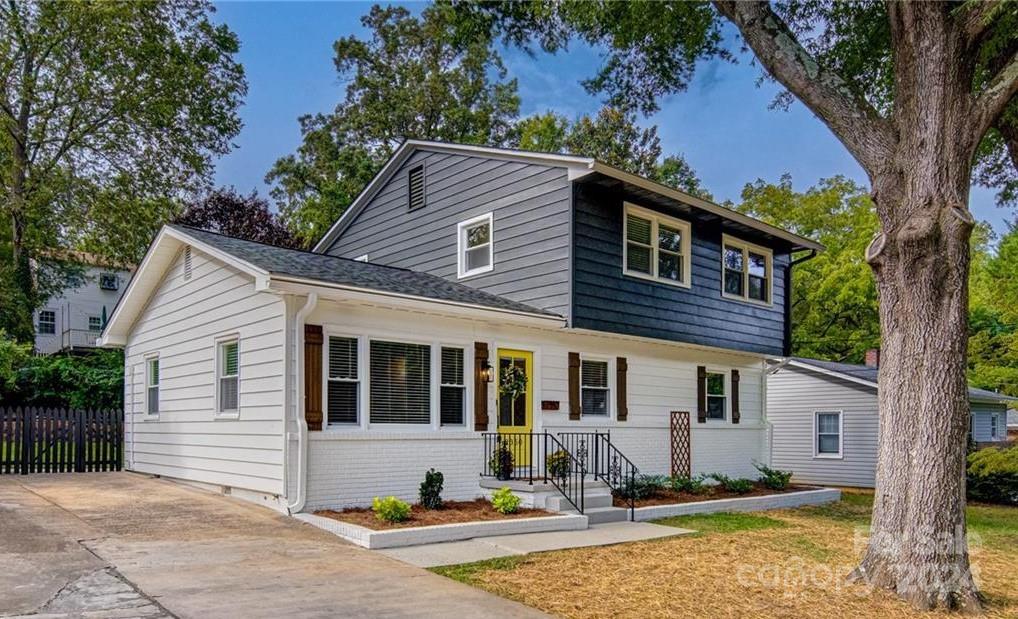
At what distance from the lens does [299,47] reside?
27922 mm

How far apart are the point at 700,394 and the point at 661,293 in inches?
116

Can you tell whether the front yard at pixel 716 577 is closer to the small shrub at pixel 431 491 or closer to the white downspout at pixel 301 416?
the small shrub at pixel 431 491

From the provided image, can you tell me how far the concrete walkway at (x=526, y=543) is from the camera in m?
7.69

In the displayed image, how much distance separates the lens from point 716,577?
7457mm

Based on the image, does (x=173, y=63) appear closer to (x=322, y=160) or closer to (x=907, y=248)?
(x=322, y=160)

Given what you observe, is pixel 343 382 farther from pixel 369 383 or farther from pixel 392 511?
pixel 392 511

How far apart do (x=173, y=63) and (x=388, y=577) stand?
24.3 meters

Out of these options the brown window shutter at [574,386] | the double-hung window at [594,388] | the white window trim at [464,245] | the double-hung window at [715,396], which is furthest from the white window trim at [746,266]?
the white window trim at [464,245]

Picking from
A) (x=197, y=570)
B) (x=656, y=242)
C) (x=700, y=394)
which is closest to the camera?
(x=197, y=570)

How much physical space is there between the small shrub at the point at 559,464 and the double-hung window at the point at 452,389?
60.4 inches

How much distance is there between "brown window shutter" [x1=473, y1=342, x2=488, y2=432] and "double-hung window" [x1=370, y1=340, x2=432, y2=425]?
80 centimetres

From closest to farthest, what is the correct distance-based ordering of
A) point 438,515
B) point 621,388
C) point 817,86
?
point 817,86, point 438,515, point 621,388

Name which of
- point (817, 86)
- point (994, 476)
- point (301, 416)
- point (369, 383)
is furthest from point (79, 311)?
point (994, 476)

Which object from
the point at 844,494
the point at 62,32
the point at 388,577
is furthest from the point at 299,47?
the point at 388,577
